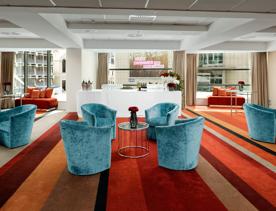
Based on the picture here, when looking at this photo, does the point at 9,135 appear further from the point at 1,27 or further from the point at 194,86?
the point at 194,86

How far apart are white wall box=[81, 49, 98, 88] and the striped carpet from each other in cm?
704

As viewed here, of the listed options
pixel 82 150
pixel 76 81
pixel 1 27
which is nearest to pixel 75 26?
pixel 1 27

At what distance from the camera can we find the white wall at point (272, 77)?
12327 millimetres

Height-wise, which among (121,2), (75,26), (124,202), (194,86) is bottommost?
(124,202)

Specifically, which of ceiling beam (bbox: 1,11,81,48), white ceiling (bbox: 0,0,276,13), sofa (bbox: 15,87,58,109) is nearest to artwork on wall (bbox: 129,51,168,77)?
sofa (bbox: 15,87,58,109)

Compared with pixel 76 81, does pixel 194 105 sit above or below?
below

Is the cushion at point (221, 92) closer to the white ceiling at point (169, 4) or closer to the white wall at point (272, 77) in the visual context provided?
the white wall at point (272, 77)

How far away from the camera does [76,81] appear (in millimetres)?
10984

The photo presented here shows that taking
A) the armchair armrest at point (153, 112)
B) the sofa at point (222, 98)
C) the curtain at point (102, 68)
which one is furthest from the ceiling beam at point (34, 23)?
the sofa at point (222, 98)

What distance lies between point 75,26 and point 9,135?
3774 millimetres

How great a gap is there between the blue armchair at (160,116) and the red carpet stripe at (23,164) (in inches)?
86.4

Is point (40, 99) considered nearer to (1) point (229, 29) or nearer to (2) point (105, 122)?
(2) point (105, 122)

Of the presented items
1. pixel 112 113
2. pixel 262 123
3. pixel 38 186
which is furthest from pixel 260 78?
pixel 38 186

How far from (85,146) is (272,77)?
11.2 meters
